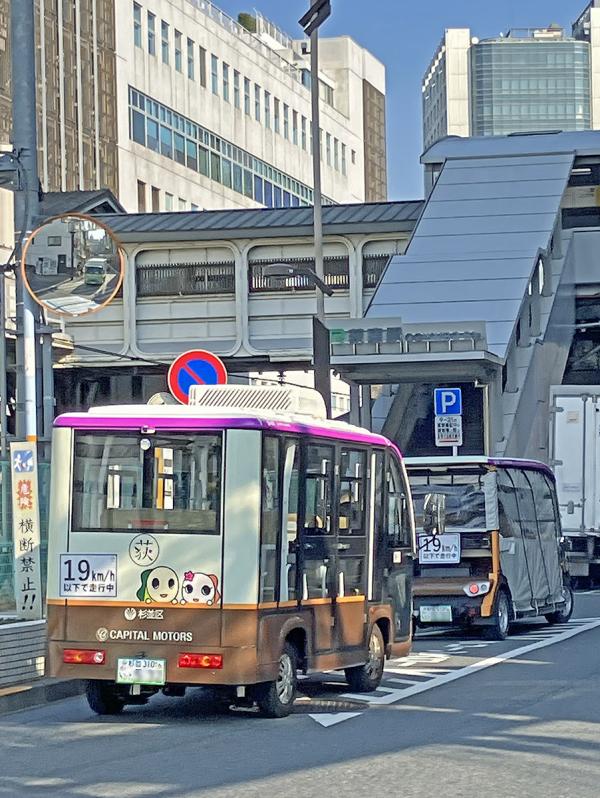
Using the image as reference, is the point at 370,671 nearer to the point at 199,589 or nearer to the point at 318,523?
the point at 318,523

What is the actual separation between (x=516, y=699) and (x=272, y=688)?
7.75 feet

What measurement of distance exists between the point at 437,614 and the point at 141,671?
29.6 ft

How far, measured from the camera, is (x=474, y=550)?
69.6ft

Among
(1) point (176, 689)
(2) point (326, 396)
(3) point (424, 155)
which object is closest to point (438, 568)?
(2) point (326, 396)

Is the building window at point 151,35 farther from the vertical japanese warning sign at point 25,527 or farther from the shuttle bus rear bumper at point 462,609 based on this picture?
the vertical japanese warning sign at point 25,527

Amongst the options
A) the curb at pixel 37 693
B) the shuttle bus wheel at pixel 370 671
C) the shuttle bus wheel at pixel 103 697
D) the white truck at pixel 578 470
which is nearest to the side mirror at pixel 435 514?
the shuttle bus wheel at pixel 370 671

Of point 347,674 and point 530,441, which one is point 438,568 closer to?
point 347,674

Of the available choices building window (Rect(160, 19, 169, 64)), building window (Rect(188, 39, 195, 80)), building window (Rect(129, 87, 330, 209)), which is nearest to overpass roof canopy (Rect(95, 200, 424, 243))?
building window (Rect(129, 87, 330, 209))

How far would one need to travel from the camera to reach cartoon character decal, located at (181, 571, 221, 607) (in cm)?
1252

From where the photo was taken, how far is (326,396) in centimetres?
2325

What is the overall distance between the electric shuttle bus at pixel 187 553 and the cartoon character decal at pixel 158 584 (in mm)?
11

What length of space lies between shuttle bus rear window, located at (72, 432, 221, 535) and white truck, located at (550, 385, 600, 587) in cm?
2083

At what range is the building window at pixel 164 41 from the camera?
6938 cm

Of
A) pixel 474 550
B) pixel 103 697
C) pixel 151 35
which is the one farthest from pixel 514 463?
pixel 151 35
